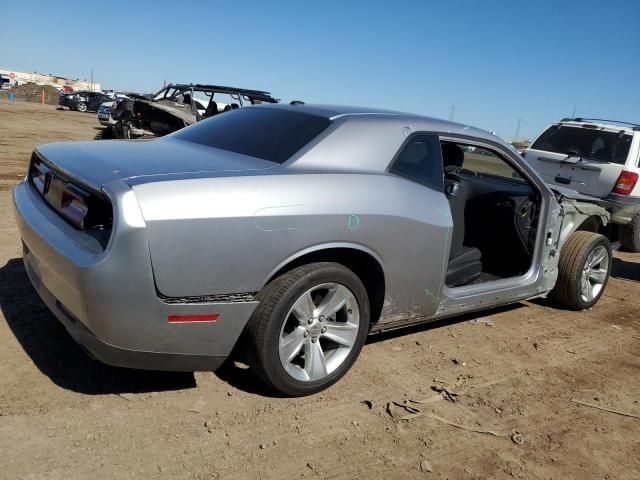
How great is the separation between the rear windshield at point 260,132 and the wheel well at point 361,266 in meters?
0.56

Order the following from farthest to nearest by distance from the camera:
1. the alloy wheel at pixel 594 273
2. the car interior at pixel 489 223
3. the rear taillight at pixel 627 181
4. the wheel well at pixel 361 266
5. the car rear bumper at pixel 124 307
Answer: the rear taillight at pixel 627 181 < the alloy wheel at pixel 594 273 < the car interior at pixel 489 223 < the wheel well at pixel 361 266 < the car rear bumper at pixel 124 307

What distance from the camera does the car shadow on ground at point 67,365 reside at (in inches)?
119

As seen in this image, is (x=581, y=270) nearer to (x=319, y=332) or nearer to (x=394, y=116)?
(x=394, y=116)

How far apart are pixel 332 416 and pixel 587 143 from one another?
669 cm

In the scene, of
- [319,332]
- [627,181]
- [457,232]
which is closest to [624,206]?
[627,181]

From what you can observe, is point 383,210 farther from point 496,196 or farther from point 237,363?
point 496,196

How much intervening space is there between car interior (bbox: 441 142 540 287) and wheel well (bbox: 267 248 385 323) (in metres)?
1.20

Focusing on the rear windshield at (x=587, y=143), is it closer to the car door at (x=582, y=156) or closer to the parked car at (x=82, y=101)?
the car door at (x=582, y=156)

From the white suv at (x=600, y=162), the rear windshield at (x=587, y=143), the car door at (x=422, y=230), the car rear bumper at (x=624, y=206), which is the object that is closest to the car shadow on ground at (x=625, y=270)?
the white suv at (x=600, y=162)

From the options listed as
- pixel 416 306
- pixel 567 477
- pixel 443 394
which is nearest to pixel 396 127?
pixel 416 306

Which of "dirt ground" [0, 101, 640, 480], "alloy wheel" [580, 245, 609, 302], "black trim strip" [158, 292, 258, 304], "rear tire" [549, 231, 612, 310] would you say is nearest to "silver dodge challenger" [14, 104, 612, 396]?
"black trim strip" [158, 292, 258, 304]

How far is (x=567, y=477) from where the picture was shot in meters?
2.72

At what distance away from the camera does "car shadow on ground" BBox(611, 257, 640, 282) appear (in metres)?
6.84

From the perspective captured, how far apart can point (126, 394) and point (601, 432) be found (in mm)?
2638
